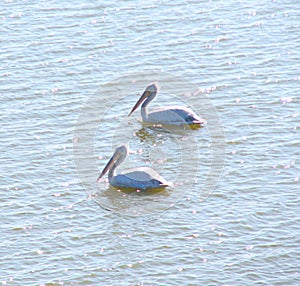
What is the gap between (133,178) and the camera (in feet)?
36.2

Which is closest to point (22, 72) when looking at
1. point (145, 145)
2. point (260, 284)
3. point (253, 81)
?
point (145, 145)

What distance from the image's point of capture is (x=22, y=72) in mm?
14094

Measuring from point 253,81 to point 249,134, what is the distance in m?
1.84

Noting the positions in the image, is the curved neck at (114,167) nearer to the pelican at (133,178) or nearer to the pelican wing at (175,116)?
the pelican at (133,178)

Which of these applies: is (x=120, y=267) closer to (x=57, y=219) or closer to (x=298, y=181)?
(x=57, y=219)

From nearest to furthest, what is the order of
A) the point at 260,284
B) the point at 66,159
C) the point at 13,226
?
1. the point at 260,284
2. the point at 13,226
3. the point at 66,159

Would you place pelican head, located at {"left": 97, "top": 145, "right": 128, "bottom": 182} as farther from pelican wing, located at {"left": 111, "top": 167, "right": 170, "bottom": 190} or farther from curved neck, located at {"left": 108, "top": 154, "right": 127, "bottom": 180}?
pelican wing, located at {"left": 111, "top": 167, "right": 170, "bottom": 190}

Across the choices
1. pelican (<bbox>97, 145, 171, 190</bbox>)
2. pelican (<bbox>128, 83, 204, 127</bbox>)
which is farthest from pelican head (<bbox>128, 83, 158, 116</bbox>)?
pelican (<bbox>97, 145, 171, 190</bbox>)

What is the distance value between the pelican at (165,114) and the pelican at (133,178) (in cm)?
179

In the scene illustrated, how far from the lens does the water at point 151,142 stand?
9.39 meters

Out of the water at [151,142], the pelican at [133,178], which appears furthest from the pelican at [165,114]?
the pelican at [133,178]

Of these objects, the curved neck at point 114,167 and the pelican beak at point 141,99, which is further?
the pelican beak at point 141,99

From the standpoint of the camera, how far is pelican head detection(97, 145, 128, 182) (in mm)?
11211

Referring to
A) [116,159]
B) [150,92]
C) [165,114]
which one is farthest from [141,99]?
[116,159]
